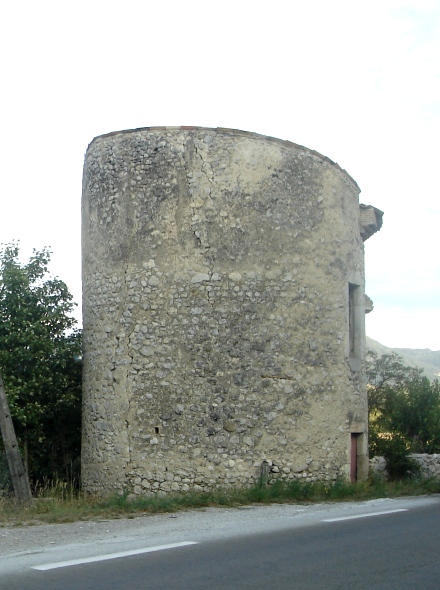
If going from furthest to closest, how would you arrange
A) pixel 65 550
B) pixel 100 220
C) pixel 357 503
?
pixel 100 220 → pixel 357 503 → pixel 65 550

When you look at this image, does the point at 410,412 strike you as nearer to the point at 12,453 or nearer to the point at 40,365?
the point at 40,365

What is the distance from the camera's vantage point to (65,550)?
23.9 ft

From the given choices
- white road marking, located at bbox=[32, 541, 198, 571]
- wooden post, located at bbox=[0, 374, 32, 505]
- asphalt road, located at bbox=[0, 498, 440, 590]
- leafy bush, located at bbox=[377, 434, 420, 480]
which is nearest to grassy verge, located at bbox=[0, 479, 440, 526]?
wooden post, located at bbox=[0, 374, 32, 505]

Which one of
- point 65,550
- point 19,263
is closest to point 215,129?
point 19,263

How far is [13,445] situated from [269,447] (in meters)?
4.53

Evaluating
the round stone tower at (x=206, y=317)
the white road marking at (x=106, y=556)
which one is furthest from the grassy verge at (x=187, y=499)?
the white road marking at (x=106, y=556)

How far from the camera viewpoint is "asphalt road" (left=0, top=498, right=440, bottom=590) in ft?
19.6

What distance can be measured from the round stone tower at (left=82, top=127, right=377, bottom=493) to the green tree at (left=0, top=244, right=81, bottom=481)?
1.16 metres

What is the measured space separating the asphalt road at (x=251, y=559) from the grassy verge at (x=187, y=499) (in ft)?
3.56

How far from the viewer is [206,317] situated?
13.8m

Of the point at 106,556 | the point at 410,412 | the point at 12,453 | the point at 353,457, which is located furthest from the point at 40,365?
the point at 410,412

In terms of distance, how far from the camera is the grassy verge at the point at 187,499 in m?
10.2

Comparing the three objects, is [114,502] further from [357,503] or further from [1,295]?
[1,295]

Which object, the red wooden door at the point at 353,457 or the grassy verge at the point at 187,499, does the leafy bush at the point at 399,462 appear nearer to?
the grassy verge at the point at 187,499
